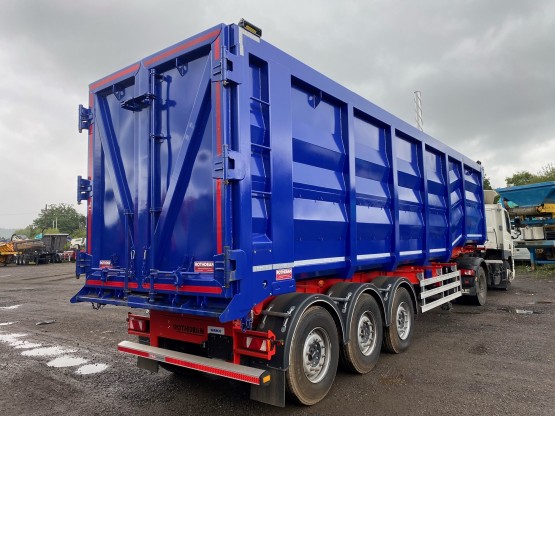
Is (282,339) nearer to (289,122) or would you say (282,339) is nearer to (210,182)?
(210,182)

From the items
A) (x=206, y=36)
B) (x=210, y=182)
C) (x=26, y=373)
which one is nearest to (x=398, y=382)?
(x=210, y=182)

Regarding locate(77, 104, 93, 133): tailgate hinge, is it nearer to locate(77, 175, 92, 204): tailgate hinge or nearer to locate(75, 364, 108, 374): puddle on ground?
locate(77, 175, 92, 204): tailgate hinge

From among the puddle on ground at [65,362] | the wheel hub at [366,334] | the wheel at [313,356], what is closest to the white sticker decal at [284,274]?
the wheel at [313,356]

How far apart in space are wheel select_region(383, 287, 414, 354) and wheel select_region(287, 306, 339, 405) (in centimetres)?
166

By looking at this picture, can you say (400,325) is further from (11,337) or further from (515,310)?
(11,337)

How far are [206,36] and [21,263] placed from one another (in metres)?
35.9

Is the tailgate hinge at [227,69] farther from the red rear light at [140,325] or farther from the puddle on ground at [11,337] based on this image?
the puddle on ground at [11,337]

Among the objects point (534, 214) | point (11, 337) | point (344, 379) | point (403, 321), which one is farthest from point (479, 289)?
point (11, 337)

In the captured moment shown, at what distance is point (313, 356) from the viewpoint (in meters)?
4.19

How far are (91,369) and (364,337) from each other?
3706mm

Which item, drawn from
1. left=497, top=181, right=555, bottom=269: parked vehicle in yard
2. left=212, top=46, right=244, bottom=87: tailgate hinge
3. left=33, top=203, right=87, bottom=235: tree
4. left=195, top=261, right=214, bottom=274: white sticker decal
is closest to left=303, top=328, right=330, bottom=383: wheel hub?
left=195, top=261, right=214, bottom=274: white sticker decal

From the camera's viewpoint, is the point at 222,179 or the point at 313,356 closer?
the point at 222,179

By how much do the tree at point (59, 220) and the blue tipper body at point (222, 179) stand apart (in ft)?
229

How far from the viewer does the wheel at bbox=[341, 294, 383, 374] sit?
4793 mm
